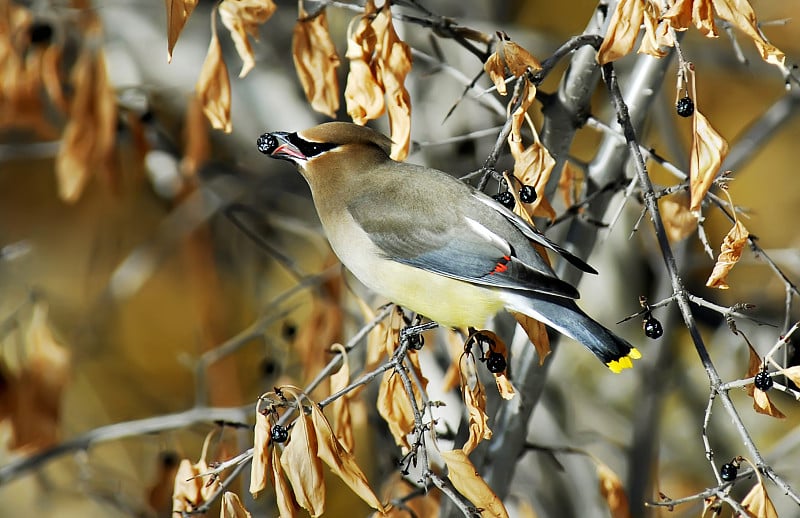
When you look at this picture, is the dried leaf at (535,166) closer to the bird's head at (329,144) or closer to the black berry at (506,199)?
the black berry at (506,199)

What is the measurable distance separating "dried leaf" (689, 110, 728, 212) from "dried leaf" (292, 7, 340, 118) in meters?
0.74

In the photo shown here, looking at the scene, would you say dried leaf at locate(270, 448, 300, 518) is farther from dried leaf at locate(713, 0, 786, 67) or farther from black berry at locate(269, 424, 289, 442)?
dried leaf at locate(713, 0, 786, 67)

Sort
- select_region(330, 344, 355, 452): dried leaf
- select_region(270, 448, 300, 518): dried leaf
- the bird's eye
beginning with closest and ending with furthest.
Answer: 1. select_region(270, 448, 300, 518): dried leaf
2. select_region(330, 344, 355, 452): dried leaf
3. the bird's eye

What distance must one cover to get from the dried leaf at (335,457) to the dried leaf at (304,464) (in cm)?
1

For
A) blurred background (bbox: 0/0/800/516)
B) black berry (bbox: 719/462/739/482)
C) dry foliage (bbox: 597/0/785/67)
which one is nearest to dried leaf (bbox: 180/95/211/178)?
blurred background (bbox: 0/0/800/516)

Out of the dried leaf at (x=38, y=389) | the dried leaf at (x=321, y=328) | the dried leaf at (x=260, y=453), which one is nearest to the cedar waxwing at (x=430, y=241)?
the dried leaf at (x=260, y=453)

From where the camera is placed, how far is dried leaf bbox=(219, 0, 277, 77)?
200cm

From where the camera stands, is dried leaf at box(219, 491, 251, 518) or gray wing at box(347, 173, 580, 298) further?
gray wing at box(347, 173, 580, 298)

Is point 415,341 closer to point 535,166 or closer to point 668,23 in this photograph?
point 535,166

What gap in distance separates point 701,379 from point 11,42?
3.02 meters

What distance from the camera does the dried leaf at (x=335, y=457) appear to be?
169cm

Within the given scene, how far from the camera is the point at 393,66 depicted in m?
1.90

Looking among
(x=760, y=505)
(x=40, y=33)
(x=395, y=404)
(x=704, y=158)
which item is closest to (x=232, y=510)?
(x=395, y=404)

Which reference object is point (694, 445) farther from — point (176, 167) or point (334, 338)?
point (176, 167)
